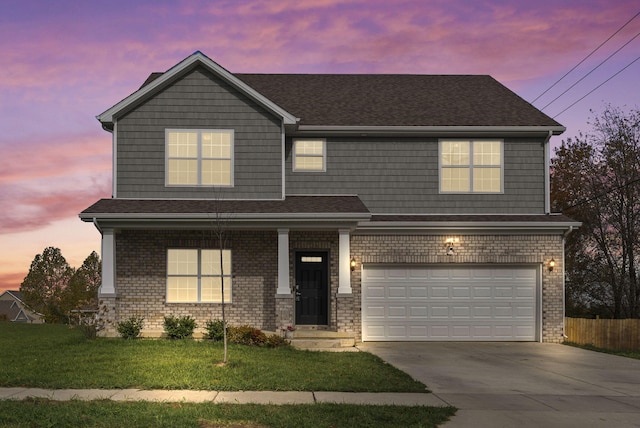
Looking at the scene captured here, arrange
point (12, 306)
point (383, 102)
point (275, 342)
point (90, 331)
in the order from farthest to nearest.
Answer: point (12, 306), point (383, 102), point (90, 331), point (275, 342)

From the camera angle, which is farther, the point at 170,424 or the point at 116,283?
the point at 116,283

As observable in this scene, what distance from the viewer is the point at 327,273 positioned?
20.3m

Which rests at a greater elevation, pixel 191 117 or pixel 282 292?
pixel 191 117

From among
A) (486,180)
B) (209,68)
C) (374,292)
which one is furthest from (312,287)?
(209,68)

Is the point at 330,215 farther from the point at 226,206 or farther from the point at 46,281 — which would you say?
the point at 46,281

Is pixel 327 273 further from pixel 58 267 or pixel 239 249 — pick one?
pixel 58 267

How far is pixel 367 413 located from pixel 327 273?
36.5 feet

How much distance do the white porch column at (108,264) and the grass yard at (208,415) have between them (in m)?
8.67

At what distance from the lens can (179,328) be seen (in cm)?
1805

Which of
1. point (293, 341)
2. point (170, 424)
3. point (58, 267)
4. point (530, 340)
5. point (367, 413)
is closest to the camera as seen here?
point (170, 424)

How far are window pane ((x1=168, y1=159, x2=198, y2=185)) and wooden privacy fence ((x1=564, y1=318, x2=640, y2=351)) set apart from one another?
13017mm


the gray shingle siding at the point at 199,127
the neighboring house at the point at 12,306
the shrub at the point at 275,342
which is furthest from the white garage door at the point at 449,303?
the neighboring house at the point at 12,306

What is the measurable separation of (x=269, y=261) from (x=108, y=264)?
4.70 meters

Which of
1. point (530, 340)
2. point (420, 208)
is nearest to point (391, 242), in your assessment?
point (420, 208)
